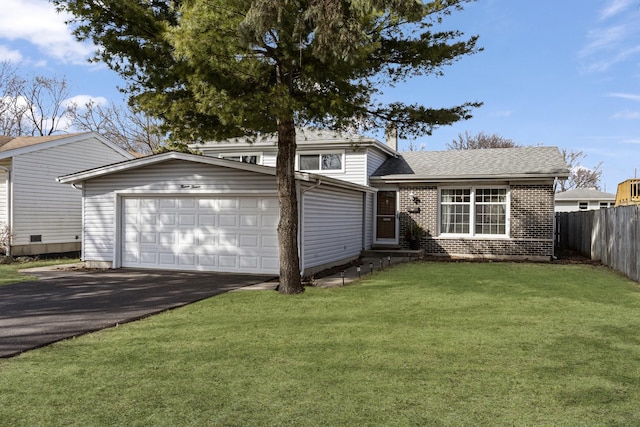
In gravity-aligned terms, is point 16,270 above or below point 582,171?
below

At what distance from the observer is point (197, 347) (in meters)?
5.67

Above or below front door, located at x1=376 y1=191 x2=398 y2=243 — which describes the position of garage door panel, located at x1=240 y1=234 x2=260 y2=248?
below

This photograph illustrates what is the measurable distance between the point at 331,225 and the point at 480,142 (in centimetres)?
3799

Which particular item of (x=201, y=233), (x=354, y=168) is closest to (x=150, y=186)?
(x=201, y=233)

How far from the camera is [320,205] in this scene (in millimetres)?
13250

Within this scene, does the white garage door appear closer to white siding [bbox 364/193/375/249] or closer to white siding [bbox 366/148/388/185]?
white siding [bbox 364/193/375/249]

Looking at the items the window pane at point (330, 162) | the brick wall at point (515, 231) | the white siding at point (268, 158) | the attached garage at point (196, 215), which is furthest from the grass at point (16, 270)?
the brick wall at point (515, 231)

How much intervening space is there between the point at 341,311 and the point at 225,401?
398cm

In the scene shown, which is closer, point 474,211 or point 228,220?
point 228,220

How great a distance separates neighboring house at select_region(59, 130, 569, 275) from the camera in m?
12.5

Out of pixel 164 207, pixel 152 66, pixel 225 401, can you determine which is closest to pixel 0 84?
pixel 164 207

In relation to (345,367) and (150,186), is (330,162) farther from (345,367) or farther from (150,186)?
(345,367)

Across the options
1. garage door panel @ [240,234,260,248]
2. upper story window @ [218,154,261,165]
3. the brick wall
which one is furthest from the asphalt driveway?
the brick wall

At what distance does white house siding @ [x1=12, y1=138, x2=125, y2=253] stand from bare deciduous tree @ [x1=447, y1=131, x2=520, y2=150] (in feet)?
124
